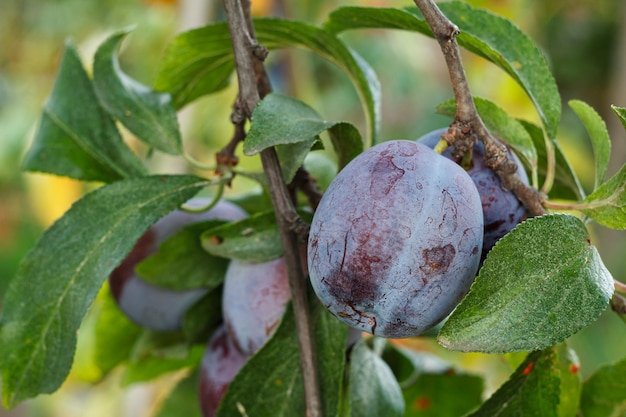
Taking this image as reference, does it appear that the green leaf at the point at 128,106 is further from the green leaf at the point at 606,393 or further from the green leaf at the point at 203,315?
the green leaf at the point at 606,393

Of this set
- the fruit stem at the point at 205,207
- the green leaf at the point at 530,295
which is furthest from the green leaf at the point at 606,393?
the fruit stem at the point at 205,207

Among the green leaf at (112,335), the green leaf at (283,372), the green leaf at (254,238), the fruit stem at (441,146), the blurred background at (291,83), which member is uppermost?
the fruit stem at (441,146)

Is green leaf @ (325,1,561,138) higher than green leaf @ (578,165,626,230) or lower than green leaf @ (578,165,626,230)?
higher

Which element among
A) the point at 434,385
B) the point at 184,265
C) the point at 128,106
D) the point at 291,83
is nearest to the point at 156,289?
the point at 184,265

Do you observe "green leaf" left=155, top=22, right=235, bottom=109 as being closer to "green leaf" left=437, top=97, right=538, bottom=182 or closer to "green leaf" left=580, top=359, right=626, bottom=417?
"green leaf" left=437, top=97, right=538, bottom=182

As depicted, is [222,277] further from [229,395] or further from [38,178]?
[38,178]

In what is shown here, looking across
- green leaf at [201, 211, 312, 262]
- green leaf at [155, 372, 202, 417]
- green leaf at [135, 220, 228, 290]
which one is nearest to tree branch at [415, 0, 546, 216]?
green leaf at [201, 211, 312, 262]
